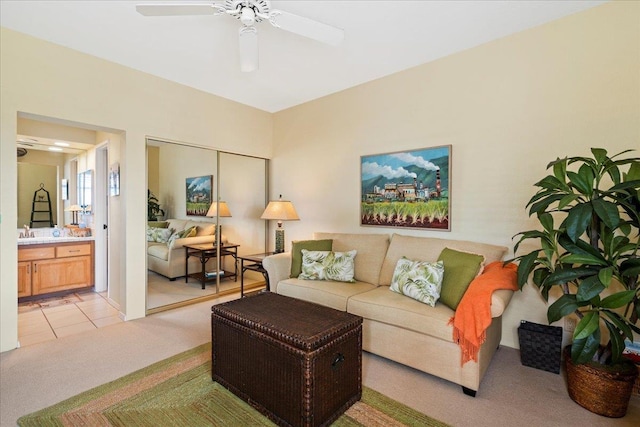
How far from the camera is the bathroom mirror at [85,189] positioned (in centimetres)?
441

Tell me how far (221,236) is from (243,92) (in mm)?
1913

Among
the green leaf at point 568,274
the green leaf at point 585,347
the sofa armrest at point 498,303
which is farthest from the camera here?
the sofa armrest at point 498,303

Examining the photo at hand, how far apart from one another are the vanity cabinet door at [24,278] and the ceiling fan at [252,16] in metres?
Result: 3.75

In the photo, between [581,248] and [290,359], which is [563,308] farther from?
[290,359]

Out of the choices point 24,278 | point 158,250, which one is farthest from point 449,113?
point 24,278

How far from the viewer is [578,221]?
1.79m

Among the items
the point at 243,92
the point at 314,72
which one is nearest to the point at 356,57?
the point at 314,72

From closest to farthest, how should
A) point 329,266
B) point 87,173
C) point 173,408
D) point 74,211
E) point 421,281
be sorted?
point 173,408
point 421,281
point 329,266
point 87,173
point 74,211

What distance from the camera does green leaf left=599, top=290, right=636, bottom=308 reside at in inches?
64.7

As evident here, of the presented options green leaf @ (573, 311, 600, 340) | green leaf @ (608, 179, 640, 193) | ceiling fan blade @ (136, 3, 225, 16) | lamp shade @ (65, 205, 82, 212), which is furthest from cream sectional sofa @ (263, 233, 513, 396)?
lamp shade @ (65, 205, 82, 212)

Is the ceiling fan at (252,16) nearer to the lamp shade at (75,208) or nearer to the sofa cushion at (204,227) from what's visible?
the sofa cushion at (204,227)

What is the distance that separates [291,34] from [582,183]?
239 centimetres

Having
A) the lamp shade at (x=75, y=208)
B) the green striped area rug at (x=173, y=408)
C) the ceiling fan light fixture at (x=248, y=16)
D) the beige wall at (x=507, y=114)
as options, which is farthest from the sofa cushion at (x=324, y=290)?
the lamp shade at (x=75, y=208)

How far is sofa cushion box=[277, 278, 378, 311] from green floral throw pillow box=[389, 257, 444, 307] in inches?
9.3
